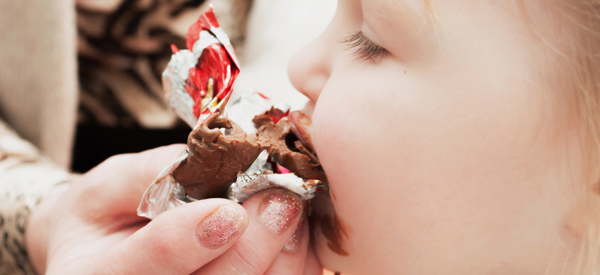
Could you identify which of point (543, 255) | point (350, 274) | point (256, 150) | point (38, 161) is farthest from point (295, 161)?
point (38, 161)

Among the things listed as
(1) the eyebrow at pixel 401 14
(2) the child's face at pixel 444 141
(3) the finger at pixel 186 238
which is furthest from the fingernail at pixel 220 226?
(1) the eyebrow at pixel 401 14

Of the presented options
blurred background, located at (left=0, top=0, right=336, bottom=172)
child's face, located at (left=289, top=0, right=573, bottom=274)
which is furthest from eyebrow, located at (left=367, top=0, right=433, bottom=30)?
blurred background, located at (left=0, top=0, right=336, bottom=172)

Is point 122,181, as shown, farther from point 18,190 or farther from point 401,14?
point 401,14

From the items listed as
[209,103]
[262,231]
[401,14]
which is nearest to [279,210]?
[262,231]

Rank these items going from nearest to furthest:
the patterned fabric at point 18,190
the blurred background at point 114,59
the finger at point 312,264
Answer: the finger at point 312,264 < the patterned fabric at point 18,190 < the blurred background at point 114,59

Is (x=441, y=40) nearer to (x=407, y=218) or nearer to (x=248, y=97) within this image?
(x=407, y=218)

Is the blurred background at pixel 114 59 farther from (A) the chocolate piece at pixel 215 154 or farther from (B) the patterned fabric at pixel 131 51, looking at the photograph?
(A) the chocolate piece at pixel 215 154
